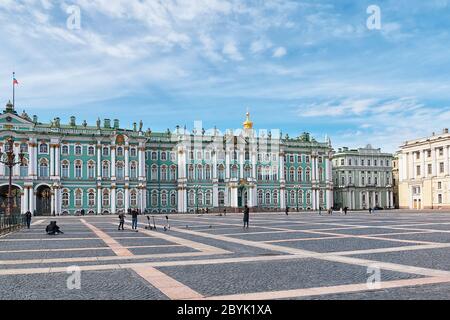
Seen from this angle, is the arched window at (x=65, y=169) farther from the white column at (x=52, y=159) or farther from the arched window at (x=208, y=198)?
the arched window at (x=208, y=198)

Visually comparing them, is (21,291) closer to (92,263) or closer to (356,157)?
(92,263)

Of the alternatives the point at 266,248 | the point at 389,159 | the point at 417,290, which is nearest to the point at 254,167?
the point at 389,159

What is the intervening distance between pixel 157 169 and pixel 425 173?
5329 cm

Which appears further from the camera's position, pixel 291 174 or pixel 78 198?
pixel 291 174

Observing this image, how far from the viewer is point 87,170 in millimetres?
84500

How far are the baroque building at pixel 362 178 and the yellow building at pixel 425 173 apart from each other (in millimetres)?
7182

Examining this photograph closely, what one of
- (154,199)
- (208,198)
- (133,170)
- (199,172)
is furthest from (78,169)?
(208,198)

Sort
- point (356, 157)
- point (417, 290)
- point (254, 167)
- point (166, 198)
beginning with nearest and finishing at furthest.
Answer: point (417, 290) → point (166, 198) → point (254, 167) → point (356, 157)

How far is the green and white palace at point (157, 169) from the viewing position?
80312 mm

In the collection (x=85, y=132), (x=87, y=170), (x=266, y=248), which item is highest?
(x=85, y=132)

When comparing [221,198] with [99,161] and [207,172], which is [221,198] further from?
[99,161]

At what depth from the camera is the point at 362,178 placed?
114125 mm

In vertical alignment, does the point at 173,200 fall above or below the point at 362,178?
below
